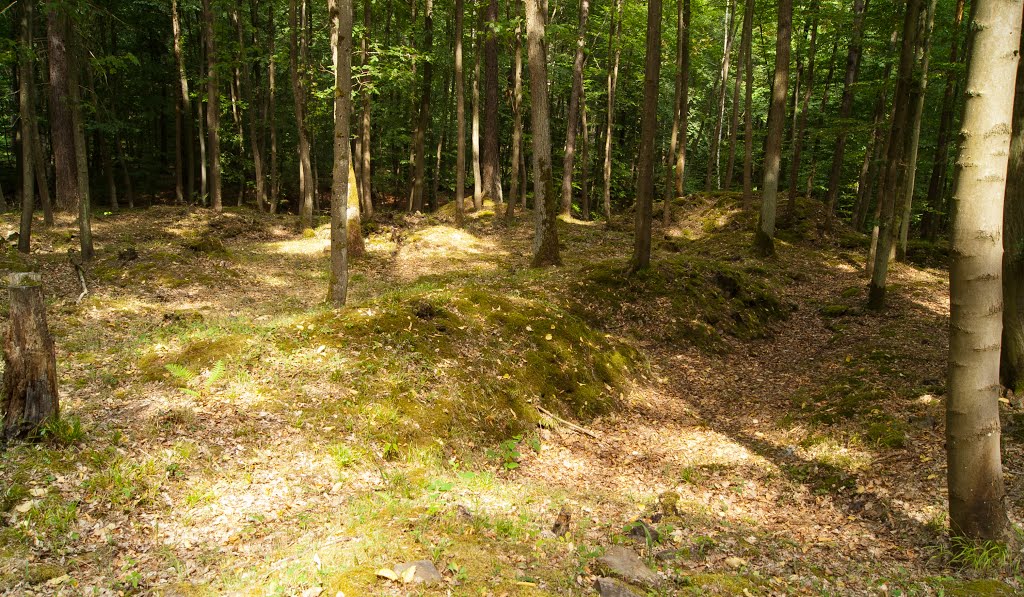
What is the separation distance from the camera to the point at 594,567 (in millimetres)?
3953

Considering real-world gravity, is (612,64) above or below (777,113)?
above

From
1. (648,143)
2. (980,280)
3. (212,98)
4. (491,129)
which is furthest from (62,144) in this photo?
(980,280)

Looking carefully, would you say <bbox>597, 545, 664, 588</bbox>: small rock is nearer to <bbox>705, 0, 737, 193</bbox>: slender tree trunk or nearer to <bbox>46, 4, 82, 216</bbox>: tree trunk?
<bbox>46, 4, 82, 216</bbox>: tree trunk

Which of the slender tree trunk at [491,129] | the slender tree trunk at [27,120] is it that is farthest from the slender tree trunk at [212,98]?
the slender tree trunk at [491,129]

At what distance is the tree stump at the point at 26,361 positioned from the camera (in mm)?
4312

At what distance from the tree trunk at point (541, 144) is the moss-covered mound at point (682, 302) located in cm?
162

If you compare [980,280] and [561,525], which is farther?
[561,525]

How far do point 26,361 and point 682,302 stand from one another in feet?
34.2

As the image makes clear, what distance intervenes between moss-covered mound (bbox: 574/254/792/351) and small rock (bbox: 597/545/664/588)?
6.76 m

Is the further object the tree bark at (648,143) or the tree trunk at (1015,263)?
the tree bark at (648,143)

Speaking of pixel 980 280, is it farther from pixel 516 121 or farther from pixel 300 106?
pixel 300 106

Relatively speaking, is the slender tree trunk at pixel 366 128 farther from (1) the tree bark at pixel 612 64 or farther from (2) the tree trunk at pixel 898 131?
(2) the tree trunk at pixel 898 131

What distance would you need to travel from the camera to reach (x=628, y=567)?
13.1 ft

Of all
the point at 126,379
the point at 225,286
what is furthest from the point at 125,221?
the point at 126,379
